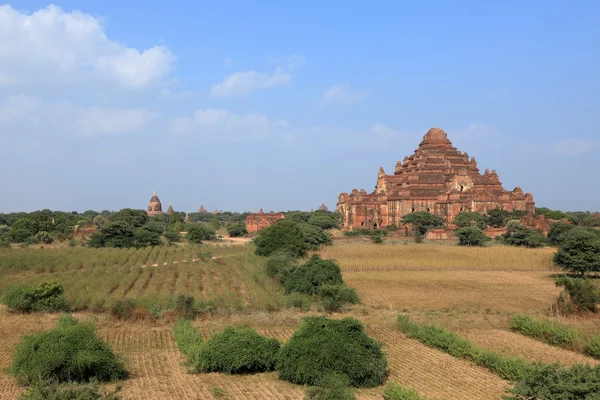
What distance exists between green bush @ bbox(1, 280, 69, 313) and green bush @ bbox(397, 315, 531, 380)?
480 inches

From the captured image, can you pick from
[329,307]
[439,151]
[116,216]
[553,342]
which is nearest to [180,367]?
[329,307]

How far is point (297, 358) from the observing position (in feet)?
44.3

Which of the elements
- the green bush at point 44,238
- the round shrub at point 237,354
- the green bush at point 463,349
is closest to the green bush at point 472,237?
the green bush at point 463,349

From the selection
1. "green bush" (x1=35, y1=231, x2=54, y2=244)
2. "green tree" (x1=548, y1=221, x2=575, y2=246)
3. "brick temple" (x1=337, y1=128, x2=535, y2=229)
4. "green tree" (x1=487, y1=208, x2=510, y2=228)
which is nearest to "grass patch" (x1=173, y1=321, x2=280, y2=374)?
"green tree" (x1=548, y1=221, x2=575, y2=246)

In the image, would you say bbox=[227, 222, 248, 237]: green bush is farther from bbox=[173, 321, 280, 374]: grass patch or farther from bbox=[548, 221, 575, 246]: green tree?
bbox=[173, 321, 280, 374]: grass patch

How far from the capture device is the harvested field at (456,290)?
23719 mm

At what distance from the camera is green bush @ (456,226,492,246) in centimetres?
4725

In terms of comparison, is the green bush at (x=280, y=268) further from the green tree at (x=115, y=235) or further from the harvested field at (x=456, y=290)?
the green tree at (x=115, y=235)

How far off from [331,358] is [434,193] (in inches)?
2092

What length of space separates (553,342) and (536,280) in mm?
15882

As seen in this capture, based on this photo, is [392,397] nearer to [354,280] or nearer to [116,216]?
[354,280]

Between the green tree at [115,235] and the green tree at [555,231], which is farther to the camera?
the green tree at [115,235]

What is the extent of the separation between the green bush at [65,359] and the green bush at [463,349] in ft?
27.5

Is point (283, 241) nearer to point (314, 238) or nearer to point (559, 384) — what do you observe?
point (314, 238)
